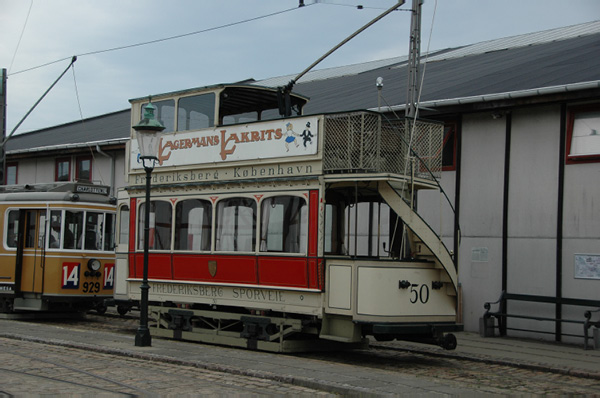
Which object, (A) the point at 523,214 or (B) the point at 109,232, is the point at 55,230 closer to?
(B) the point at 109,232

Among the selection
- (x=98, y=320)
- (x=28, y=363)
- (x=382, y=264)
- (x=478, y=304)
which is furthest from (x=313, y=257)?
(x=98, y=320)

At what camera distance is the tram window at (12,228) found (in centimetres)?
1953

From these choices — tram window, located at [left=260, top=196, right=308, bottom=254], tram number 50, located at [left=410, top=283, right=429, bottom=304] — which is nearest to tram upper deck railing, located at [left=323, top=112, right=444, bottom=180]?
tram window, located at [left=260, top=196, right=308, bottom=254]

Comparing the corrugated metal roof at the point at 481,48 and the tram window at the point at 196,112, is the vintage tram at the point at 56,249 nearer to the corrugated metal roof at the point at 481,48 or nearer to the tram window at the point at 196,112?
the tram window at the point at 196,112

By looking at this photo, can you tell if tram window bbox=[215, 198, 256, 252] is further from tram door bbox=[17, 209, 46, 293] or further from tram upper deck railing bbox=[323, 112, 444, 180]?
tram door bbox=[17, 209, 46, 293]

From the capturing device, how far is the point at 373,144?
13086 mm

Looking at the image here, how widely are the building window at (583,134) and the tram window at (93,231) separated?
35.0ft

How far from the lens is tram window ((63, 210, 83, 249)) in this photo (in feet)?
63.0

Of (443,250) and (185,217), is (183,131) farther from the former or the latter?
(443,250)

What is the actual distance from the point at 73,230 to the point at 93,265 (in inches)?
36.6

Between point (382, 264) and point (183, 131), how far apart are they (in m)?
5.22

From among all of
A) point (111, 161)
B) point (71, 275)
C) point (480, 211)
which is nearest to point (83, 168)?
point (111, 161)

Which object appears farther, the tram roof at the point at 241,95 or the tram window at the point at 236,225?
the tram roof at the point at 241,95

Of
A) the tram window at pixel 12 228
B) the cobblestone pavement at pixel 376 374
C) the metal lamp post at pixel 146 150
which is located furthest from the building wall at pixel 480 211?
the tram window at pixel 12 228
